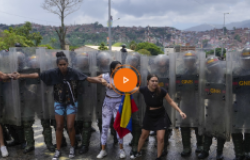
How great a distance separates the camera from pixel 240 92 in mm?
3502

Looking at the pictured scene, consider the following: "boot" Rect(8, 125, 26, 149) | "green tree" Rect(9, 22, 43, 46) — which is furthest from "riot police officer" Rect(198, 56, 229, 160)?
"green tree" Rect(9, 22, 43, 46)

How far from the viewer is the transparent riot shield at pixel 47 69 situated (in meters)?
4.26

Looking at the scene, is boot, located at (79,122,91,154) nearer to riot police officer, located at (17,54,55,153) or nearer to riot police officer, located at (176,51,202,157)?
riot police officer, located at (17,54,55,153)

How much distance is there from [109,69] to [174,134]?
2.44m

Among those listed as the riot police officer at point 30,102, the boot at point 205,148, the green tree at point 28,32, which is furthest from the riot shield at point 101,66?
the green tree at point 28,32

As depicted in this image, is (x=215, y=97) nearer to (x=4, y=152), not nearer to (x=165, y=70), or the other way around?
(x=165, y=70)

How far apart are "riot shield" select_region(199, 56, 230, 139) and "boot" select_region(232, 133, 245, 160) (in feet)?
0.43

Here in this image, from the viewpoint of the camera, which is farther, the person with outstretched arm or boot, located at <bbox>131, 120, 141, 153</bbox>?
boot, located at <bbox>131, 120, 141, 153</bbox>

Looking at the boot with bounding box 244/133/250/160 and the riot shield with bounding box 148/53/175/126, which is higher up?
the riot shield with bounding box 148/53/175/126

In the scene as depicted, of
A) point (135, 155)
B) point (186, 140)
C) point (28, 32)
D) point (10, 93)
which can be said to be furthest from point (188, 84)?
point (28, 32)

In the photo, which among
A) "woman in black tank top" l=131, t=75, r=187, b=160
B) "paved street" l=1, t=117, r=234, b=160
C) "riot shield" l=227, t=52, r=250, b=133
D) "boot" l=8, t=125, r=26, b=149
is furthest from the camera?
"boot" l=8, t=125, r=26, b=149

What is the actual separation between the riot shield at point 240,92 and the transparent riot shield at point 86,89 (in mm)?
2347

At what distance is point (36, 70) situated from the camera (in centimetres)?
425
